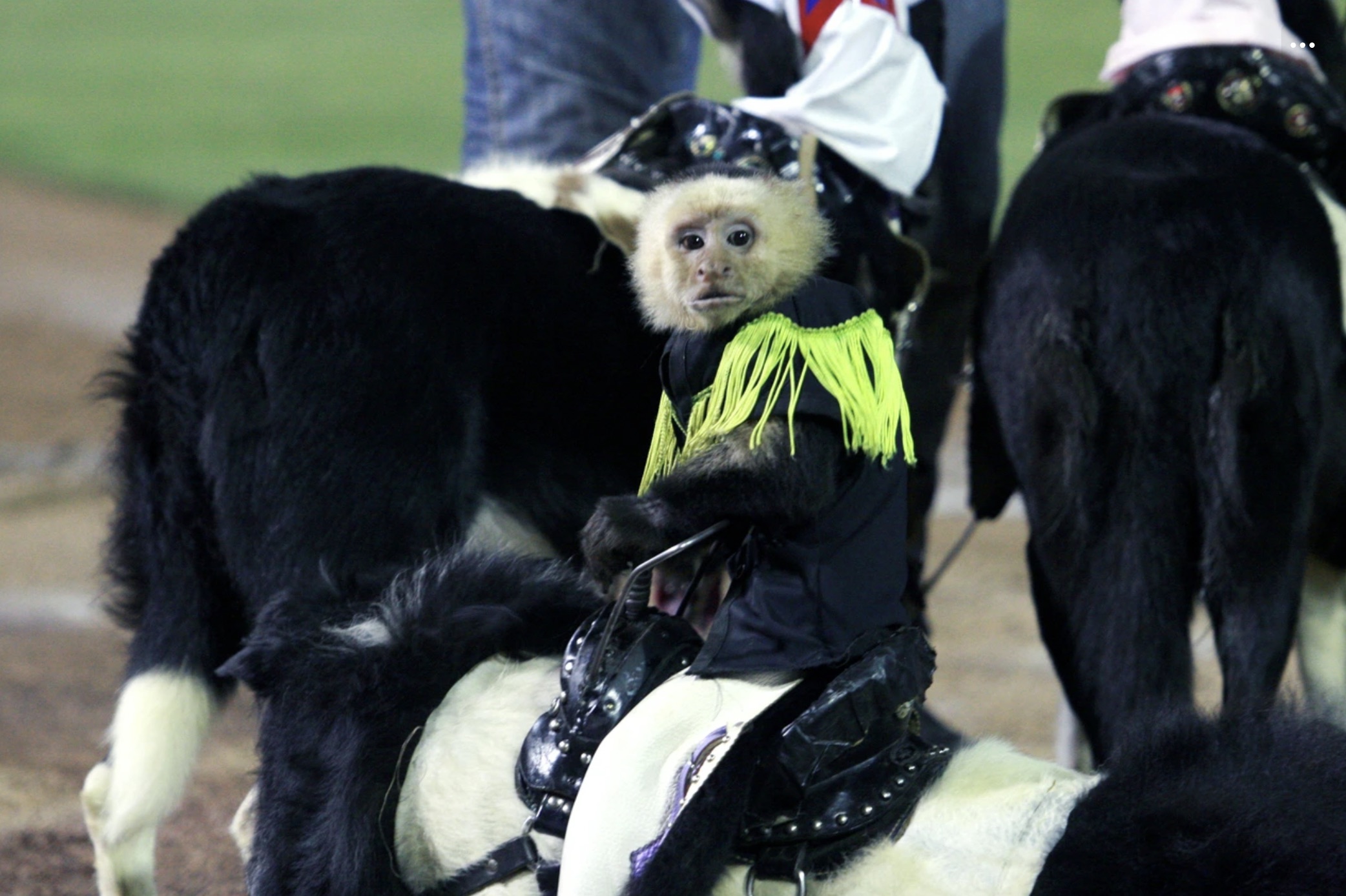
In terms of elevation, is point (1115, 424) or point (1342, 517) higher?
point (1115, 424)

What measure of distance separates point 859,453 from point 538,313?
68 centimetres

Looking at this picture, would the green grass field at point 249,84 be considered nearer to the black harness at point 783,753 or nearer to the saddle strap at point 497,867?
the black harness at point 783,753

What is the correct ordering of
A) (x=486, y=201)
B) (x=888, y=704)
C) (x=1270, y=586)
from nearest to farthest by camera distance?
(x=888, y=704), (x=1270, y=586), (x=486, y=201)

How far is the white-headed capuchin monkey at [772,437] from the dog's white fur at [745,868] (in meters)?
0.19

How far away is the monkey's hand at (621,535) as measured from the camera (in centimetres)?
155

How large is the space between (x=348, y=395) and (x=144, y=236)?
7324 millimetres

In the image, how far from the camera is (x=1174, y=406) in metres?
2.03

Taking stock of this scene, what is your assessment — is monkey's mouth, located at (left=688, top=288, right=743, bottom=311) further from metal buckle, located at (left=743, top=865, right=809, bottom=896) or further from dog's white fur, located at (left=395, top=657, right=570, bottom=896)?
metal buckle, located at (left=743, top=865, right=809, bottom=896)

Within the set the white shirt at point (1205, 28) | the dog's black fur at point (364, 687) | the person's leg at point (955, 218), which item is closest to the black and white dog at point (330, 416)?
the dog's black fur at point (364, 687)

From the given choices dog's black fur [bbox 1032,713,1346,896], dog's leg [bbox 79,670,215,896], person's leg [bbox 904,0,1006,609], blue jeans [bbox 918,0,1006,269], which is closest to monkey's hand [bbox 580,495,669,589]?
dog's black fur [bbox 1032,713,1346,896]

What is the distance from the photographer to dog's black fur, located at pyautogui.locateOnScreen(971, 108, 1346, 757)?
6.59 feet

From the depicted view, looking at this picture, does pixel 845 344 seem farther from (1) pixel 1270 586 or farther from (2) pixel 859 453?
(1) pixel 1270 586

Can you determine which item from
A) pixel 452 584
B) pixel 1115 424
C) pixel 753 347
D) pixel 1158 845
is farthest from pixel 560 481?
pixel 1158 845

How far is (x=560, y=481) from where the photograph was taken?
6.82 feet
